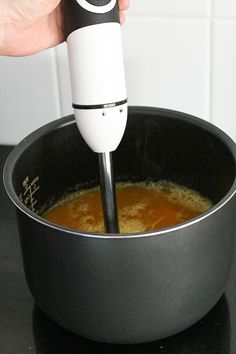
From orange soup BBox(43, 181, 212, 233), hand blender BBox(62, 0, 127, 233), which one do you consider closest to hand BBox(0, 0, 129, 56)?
hand blender BBox(62, 0, 127, 233)

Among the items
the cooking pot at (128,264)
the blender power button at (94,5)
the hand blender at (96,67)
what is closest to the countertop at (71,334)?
the cooking pot at (128,264)

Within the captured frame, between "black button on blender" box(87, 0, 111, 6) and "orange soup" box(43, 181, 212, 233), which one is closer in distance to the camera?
"black button on blender" box(87, 0, 111, 6)

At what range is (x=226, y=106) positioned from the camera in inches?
30.4

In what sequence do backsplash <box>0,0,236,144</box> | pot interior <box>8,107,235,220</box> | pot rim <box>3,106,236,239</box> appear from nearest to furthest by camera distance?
pot rim <box>3,106,236,239</box> → pot interior <box>8,107,235,220</box> → backsplash <box>0,0,236,144</box>

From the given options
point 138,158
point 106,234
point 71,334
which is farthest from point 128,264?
point 138,158

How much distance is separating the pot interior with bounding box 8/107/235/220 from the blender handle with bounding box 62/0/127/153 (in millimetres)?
95

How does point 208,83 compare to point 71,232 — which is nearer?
point 71,232

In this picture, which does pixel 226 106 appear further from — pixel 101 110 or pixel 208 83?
pixel 101 110

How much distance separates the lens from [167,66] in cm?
76

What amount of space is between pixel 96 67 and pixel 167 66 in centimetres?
26

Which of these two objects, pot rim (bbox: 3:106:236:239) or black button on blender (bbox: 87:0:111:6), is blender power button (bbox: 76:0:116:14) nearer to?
black button on blender (bbox: 87:0:111:6)

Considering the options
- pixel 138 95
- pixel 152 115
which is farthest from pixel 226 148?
pixel 138 95

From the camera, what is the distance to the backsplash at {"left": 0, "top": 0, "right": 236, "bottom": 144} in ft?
2.39

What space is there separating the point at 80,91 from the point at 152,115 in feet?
0.50
